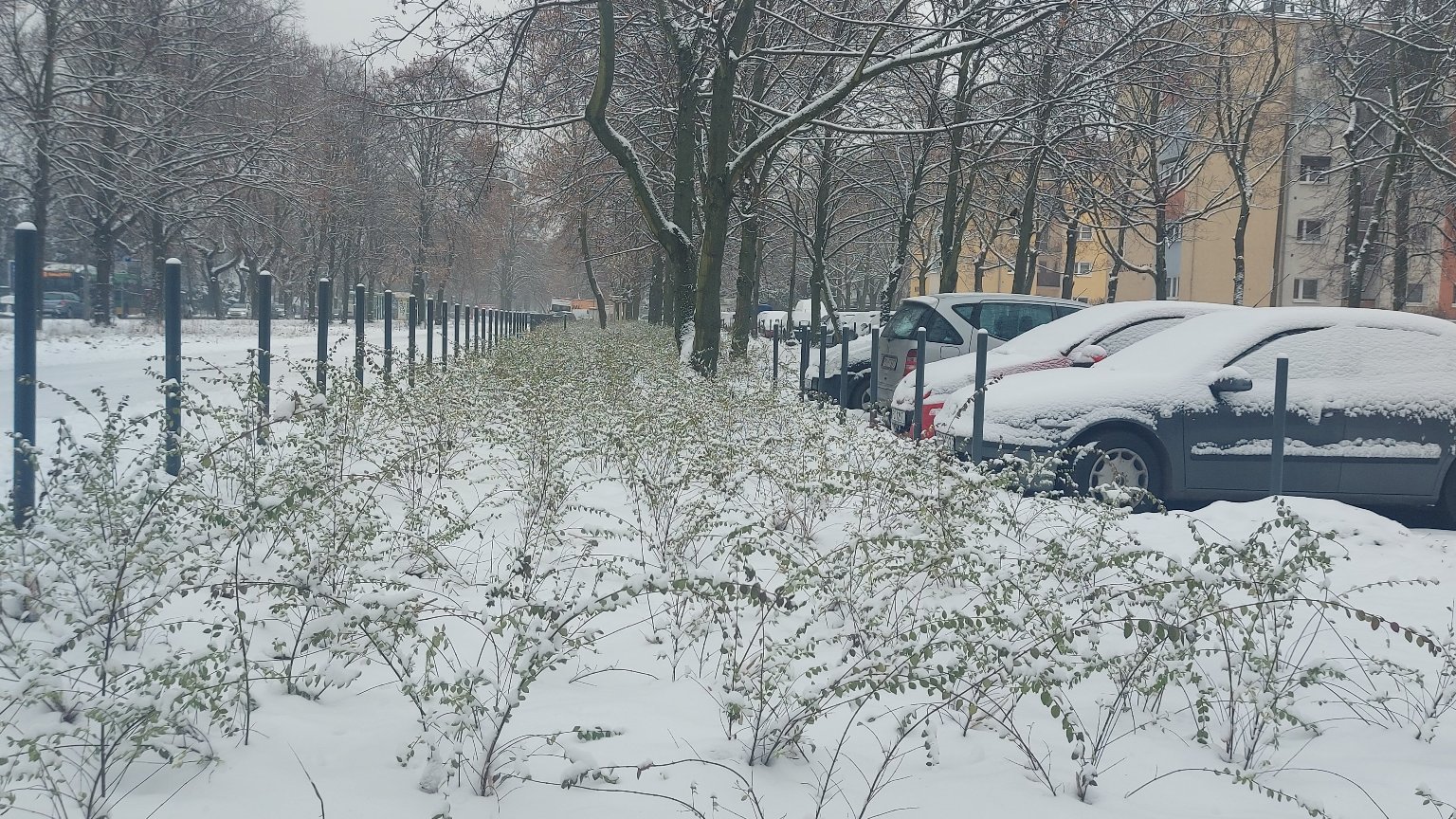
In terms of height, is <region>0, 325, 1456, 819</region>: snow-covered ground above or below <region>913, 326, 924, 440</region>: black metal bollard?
below

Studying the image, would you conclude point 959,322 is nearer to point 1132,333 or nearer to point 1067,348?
point 1067,348

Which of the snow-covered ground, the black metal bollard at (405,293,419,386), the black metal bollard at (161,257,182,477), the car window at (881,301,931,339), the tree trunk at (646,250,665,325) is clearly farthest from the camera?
the tree trunk at (646,250,665,325)

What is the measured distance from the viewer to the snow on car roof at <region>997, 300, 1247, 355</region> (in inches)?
385

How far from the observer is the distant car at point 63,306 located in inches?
1425

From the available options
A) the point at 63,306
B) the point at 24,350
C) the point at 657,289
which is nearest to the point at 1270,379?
the point at 24,350

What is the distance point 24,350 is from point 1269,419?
7.65 m

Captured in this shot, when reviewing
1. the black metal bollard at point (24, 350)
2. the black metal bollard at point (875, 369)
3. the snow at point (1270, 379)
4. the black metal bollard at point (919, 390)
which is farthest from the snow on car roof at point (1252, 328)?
the black metal bollard at point (24, 350)

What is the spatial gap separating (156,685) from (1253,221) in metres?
51.8

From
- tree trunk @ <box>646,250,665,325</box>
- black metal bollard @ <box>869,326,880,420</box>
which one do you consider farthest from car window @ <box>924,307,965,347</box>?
tree trunk @ <box>646,250,665,325</box>

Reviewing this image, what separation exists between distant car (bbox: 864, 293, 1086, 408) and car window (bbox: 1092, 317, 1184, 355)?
8.88ft

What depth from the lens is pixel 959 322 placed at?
502 inches

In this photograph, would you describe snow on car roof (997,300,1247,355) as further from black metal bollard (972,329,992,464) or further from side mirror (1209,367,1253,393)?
black metal bollard (972,329,992,464)

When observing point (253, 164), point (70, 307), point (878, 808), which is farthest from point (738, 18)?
point (70, 307)

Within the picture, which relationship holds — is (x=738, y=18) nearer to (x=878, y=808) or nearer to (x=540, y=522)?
(x=540, y=522)
